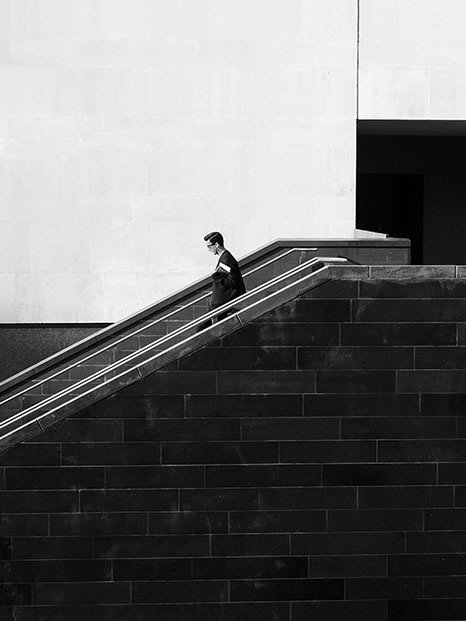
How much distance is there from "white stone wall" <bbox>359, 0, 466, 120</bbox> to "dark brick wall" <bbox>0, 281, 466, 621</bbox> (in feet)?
25.1

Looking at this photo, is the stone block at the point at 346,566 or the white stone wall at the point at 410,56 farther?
the white stone wall at the point at 410,56

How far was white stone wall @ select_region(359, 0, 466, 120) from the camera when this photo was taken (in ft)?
55.3

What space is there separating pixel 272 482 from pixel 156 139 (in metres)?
8.03

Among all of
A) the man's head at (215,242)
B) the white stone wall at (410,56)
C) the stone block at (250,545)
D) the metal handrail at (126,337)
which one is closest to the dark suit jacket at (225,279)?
the man's head at (215,242)

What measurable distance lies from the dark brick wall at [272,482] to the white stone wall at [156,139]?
23.4 ft

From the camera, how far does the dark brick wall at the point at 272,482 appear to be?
995 centimetres

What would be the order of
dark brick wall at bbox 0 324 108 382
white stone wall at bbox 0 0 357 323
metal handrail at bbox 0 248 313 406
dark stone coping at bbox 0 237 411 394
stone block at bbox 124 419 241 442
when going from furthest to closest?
dark brick wall at bbox 0 324 108 382, white stone wall at bbox 0 0 357 323, dark stone coping at bbox 0 237 411 394, metal handrail at bbox 0 248 313 406, stone block at bbox 124 419 241 442

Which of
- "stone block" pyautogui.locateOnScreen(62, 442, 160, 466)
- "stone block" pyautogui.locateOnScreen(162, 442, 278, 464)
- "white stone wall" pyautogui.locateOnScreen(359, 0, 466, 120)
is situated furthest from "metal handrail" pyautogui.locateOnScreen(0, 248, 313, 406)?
"white stone wall" pyautogui.locateOnScreen(359, 0, 466, 120)

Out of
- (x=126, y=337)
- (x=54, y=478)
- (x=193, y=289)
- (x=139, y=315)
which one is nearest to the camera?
(x=54, y=478)

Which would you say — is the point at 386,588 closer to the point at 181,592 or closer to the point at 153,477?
the point at 181,592

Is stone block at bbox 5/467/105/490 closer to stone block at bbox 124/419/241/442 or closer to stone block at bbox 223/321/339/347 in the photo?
stone block at bbox 124/419/241/442

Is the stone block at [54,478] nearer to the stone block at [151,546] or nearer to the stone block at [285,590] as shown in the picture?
the stone block at [151,546]

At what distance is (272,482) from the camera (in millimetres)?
10094

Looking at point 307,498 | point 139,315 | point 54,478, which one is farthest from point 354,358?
point 139,315
